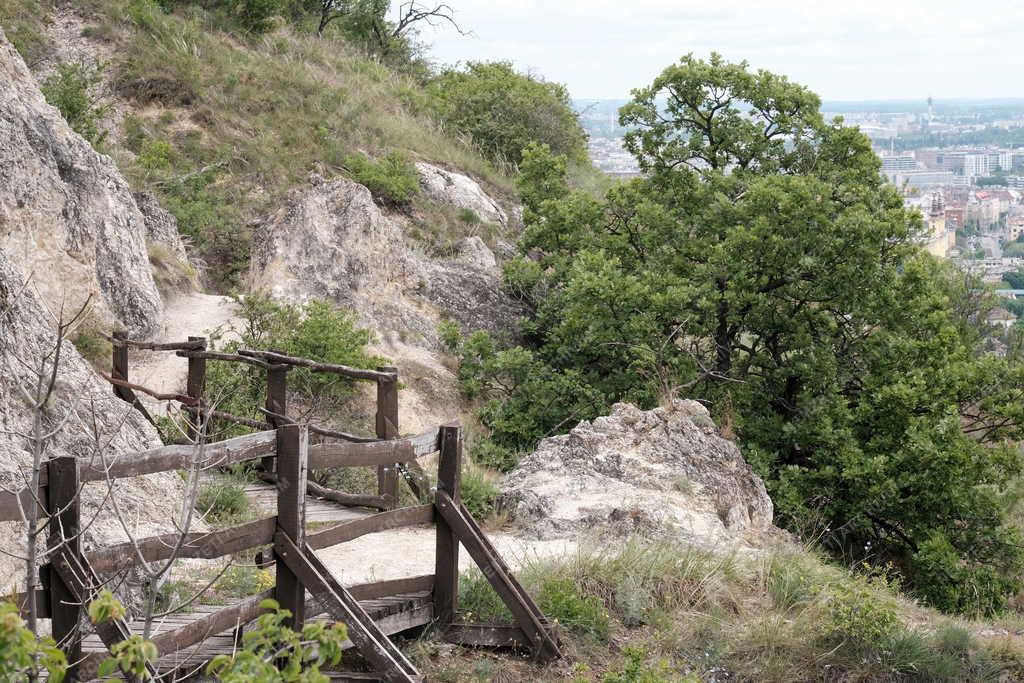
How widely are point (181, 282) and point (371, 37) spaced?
19.6 metres

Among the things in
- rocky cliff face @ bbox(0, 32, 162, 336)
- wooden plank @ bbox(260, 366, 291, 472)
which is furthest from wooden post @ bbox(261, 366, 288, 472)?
rocky cliff face @ bbox(0, 32, 162, 336)

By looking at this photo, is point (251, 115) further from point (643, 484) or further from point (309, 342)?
point (643, 484)

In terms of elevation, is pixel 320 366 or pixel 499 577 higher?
pixel 320 366

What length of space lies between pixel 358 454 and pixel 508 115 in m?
22.2

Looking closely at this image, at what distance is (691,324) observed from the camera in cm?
1606

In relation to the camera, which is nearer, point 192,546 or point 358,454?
point 192,546

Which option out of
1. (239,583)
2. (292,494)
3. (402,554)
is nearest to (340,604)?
(292,494)

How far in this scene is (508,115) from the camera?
2809cm

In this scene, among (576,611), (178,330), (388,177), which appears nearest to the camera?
(576,611)

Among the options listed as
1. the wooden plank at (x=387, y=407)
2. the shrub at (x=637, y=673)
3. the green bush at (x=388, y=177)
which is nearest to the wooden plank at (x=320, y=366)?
the wooden plank at (x=387, y=407)

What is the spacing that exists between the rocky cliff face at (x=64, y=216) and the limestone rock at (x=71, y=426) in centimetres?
360

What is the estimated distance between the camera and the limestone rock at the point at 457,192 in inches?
869

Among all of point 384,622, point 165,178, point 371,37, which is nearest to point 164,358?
point 165,178

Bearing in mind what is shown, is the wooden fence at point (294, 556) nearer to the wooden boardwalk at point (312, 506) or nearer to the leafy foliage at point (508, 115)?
the wooden boardwalk at point (312, 506)
